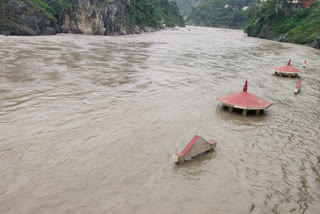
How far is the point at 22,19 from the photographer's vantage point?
3070 centimetres

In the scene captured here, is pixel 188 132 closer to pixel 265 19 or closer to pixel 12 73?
pixel 12 73

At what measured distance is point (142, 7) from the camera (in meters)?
61.7

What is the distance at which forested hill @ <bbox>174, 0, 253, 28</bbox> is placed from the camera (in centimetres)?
11300

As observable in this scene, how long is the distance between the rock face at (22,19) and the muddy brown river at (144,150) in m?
20.9

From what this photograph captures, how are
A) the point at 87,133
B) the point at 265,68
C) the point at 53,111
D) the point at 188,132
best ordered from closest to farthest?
1. the point at 87,133
2. the point at 188,132
3. the point at 53,111
4. the point at 265,68

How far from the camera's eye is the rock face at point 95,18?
3997 centimetres

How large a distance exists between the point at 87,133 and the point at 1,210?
9.45 feet

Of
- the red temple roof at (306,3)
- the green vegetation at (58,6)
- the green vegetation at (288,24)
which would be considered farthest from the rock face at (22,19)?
the red temple roof at (306,3)

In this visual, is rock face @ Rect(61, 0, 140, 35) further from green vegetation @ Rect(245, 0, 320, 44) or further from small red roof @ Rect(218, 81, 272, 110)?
small red roof @ Rect(218, 81, 272, 110)

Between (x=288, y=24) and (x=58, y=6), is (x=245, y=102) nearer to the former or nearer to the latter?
(x=58, y=6)

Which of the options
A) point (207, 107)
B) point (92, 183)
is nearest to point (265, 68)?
point (207, 107)

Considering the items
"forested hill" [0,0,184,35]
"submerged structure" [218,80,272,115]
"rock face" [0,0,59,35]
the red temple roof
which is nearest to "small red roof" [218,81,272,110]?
"submerged structure" [218,80,272,115]

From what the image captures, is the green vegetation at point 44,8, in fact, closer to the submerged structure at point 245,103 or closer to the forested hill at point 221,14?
the submerged structure at point 245,103

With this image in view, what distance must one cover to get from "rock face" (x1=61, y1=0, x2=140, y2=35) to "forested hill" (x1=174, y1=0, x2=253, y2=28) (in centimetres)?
7531
